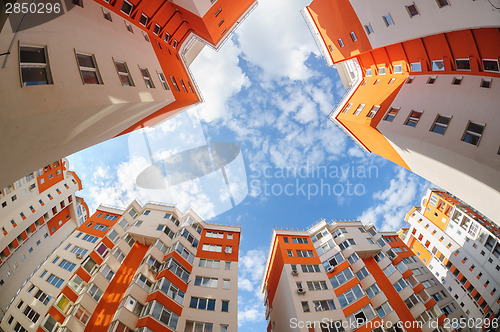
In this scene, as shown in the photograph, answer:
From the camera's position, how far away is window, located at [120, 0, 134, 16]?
1667cm

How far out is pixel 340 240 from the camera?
34.1 m

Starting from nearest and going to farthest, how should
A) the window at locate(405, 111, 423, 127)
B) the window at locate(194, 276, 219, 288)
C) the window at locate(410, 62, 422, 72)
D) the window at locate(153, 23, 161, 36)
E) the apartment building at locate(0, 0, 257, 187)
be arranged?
1. the apartment building at locate(0, 0, 257, 187)
2. the window at locate(405, 111, 423, 127)
3. the window at locate(410, 62, 422, 72)
4. the window at locate(153, 23, 161, 36)
5. the window at locate(194, 276, 219, 288)

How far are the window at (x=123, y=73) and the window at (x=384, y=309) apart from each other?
32.7m

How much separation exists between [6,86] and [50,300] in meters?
36.7

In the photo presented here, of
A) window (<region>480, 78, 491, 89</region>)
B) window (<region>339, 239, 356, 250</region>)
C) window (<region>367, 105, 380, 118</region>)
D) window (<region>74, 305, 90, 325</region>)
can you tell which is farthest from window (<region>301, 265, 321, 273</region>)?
window (<region>480, 78, 491, 89</region>)

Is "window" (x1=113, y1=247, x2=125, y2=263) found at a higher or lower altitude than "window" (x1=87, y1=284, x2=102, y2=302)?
higher

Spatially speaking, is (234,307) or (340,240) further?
(340,240)

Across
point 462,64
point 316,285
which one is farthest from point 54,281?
point 462,64

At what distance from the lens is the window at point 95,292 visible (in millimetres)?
21219

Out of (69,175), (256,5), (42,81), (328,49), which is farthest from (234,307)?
(69,175)

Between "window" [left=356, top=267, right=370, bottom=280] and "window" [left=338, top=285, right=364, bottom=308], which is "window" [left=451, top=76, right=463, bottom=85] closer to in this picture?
"window" [left=338, top=285, right=364, bottom=308]

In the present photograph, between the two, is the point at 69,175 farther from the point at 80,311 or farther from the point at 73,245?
the point at 80,311

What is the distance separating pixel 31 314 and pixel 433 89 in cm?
5211

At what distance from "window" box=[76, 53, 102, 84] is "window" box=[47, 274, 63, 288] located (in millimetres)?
33573
